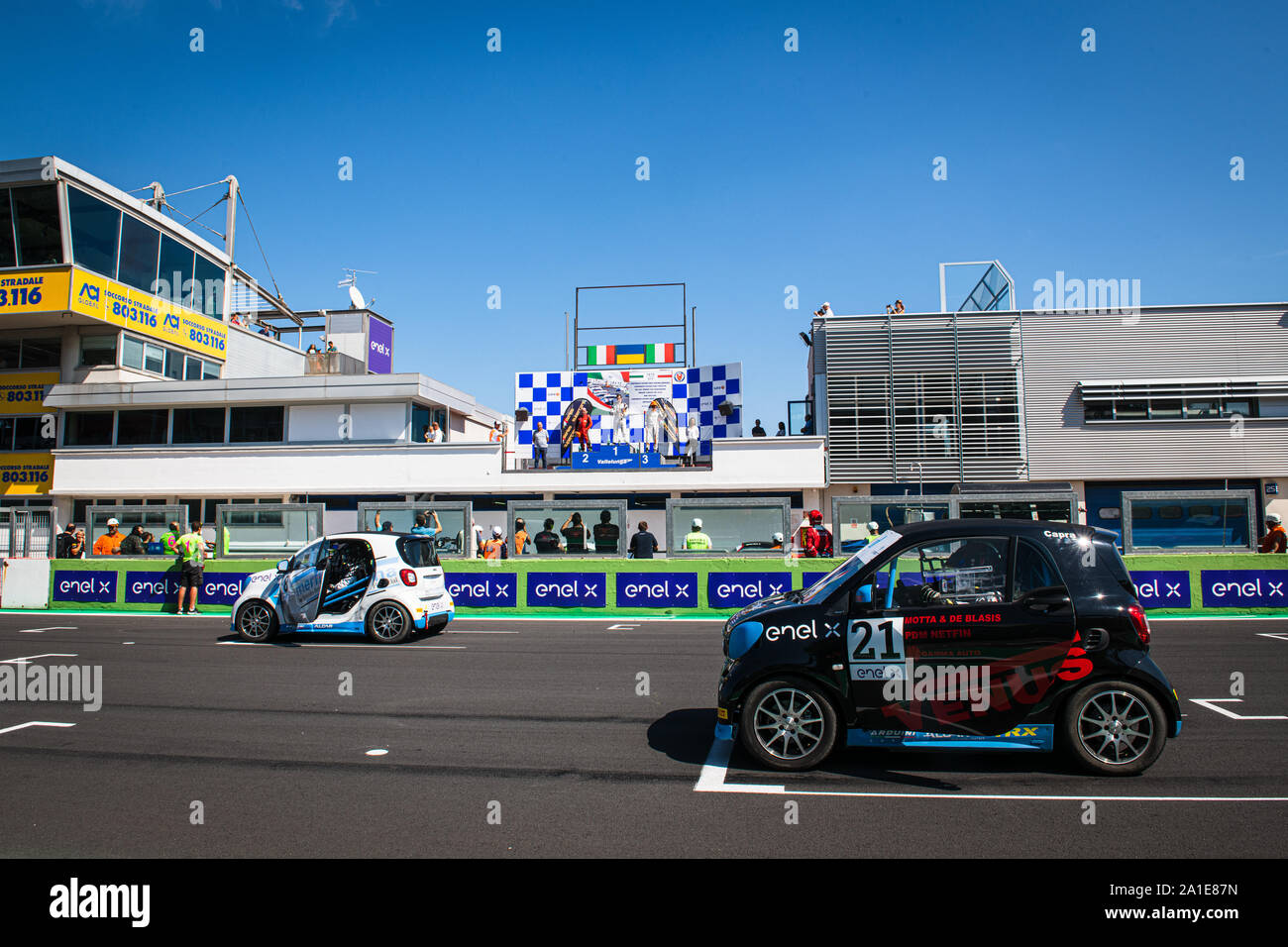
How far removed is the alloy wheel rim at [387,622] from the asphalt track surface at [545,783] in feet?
8.92

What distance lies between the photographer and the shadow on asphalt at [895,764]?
5184mm

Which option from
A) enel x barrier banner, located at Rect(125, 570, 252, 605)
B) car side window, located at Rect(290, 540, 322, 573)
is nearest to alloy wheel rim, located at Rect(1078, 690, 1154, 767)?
car side window, located at Rect(290, 540, 322, 573)

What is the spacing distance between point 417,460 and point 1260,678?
2233 centimetres

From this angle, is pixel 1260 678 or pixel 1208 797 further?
pixel 1260 678

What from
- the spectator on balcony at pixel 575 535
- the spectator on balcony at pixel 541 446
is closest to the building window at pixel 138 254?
the spectator on balcony at pixel 541 446

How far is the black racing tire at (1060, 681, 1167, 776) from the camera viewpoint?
5.08 meters

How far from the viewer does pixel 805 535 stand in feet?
51.7

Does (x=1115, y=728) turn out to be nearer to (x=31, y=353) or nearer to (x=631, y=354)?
(x=631, y=354)

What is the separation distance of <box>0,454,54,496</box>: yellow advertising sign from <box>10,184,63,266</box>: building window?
711 cm

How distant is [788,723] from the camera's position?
535 centimetres

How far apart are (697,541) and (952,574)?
11482 mm

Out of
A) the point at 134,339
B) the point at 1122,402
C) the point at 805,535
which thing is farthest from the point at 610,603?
the point at 134,339
